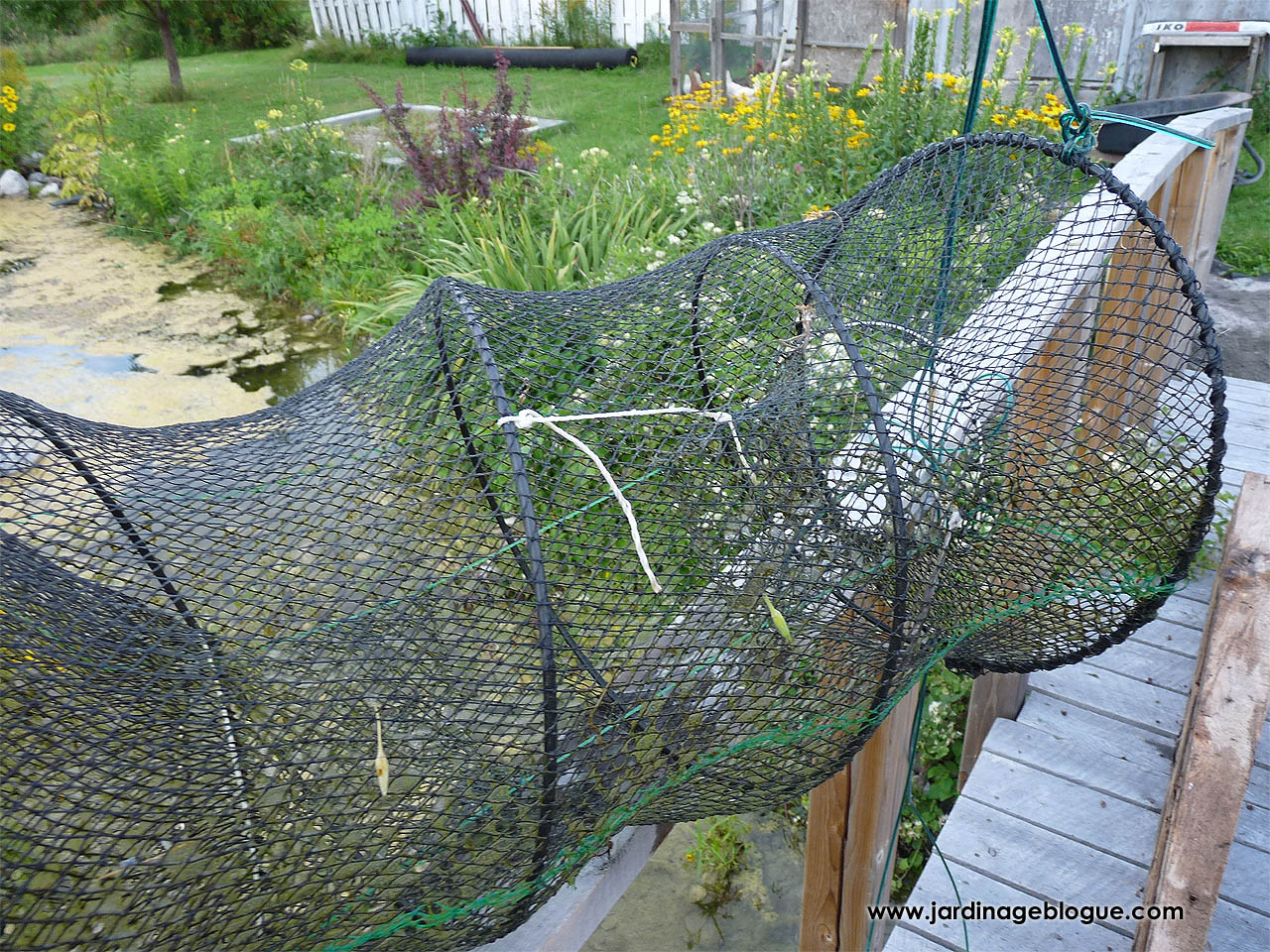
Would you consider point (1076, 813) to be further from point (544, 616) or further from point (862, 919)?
point (544, 616)

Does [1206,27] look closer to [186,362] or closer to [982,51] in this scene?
[982,51]

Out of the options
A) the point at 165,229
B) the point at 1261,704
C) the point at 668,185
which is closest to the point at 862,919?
the point at 1261,704

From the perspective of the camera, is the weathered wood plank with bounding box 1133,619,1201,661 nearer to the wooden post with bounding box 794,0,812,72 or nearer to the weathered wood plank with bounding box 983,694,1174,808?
the weathered wood plank with bounding box 983,694,1174,808

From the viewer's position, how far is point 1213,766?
1463 millimetres

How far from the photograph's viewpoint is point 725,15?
8297 mm

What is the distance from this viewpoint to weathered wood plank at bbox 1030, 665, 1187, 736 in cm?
249

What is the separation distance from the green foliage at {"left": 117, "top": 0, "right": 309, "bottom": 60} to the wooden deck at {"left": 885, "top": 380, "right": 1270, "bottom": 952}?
16.3 meters

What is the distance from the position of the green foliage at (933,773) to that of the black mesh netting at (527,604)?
5.03 ft

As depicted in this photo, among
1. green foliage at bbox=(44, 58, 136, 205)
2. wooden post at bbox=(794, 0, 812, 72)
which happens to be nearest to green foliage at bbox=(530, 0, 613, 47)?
wooden post at bbox=(794, 0, 812, 72)

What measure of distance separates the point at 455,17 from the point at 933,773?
14122mm

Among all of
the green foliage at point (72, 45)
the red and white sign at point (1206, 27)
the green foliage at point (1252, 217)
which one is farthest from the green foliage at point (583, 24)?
the green foliage at point (1252, 217)

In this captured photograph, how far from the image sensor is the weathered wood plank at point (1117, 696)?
2.49m

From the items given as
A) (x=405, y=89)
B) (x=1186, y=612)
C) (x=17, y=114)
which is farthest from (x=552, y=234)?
(x=405, y=89)

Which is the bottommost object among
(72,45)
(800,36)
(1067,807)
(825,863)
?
(1067,807)
